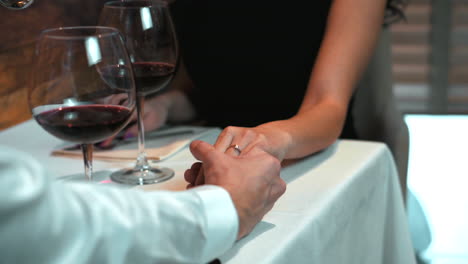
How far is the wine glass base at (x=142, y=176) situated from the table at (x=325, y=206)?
2 cm

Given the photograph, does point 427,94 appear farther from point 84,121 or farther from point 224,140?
point 84,121

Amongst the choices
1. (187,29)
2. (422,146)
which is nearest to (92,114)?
(187,29)

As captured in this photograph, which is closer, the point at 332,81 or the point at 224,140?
the point at 224,140

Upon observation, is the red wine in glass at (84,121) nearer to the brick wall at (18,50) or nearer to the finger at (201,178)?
the finger at (201,178)

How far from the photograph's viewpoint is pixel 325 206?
0.81 metres

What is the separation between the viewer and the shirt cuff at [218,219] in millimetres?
594

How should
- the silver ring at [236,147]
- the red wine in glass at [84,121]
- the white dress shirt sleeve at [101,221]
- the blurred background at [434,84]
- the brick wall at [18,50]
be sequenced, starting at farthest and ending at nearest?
the blurred background at [434,84]
the brick wall at [18,50]
the silver ring at [236,147]
the red wine in glass at [84,121]
the white dress shirt sleeve at [101,221]

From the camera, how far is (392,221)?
1.11 m

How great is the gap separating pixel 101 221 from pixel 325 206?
39 cm

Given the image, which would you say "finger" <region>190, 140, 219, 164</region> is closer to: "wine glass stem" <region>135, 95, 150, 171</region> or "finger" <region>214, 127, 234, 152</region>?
"finger" <region>214, 127, 234, 152</region>

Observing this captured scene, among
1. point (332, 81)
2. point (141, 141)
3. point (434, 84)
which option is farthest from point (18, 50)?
point (434, 84)

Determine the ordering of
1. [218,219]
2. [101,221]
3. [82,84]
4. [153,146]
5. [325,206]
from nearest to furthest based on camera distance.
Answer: [101,221]
[218,219]
[82,84]
[325,206]
[153,146]

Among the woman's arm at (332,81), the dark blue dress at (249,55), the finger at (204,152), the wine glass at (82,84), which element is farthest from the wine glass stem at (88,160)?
the dark blue dress at (249,55)

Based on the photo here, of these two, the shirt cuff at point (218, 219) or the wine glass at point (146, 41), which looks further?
the wine glass at point (146, 41)
